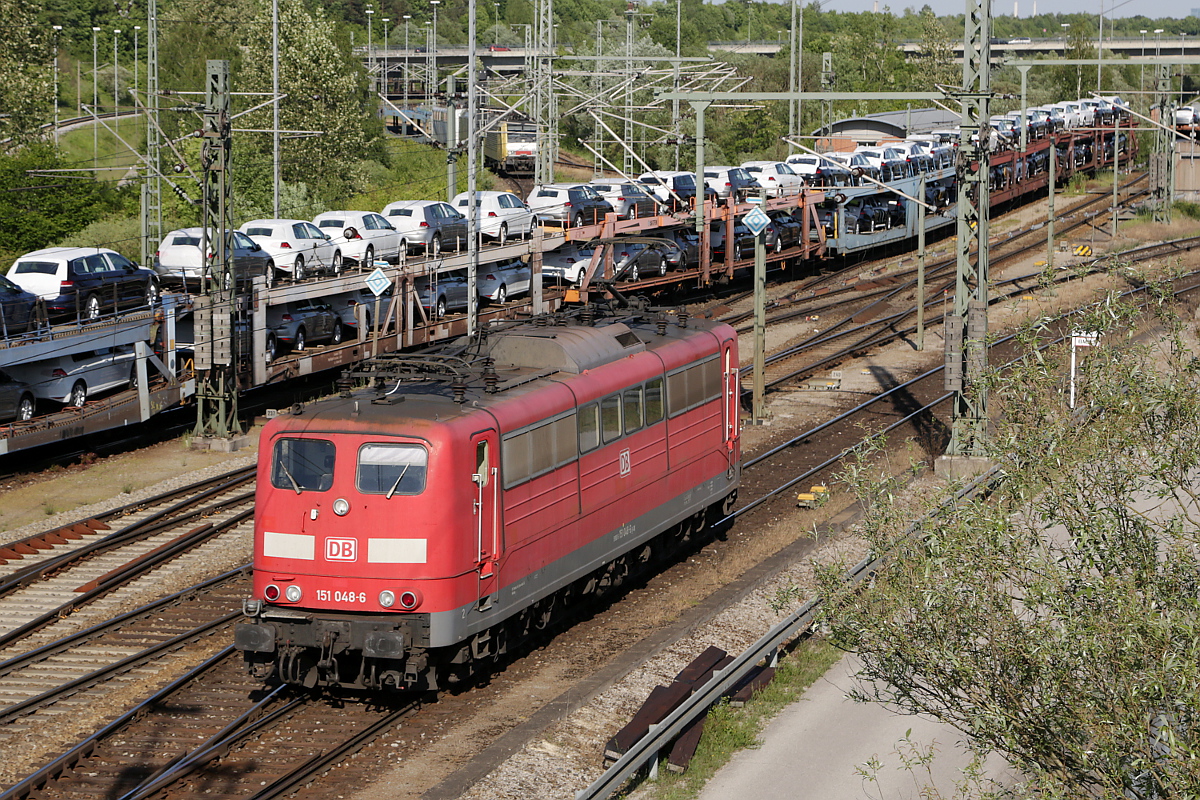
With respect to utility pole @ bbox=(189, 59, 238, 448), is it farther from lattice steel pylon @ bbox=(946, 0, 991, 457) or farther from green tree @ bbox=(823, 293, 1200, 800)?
green tree @ bbox=(823, 293, 1200, 800)

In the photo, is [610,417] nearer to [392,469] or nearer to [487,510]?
[487,510]

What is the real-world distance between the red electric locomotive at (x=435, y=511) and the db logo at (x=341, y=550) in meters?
0.01

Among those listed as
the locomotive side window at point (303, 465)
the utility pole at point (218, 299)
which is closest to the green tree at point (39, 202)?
the utility pole at point (218, 299)

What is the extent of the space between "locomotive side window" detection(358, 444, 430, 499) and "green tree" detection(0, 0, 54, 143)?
174 ft

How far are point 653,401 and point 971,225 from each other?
8206 mm

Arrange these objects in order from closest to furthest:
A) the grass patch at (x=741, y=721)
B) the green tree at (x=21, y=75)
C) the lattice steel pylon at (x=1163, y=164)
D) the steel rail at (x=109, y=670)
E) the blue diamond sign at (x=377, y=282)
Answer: the grass patch at (x=741, y=721) → the steel rail at (x=109, y=670) → the blue diamond sign at (x=377, y=282) → the lattice steel pylon at (x=1163, y=164) → the green tree at (x=21, y=75)

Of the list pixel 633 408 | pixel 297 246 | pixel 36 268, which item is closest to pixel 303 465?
pixel 633 408

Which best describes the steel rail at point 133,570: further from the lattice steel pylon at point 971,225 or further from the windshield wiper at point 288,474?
the lattice steel pylon at point 971,225

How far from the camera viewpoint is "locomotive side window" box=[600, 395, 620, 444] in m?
15.5

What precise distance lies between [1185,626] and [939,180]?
49001 millimetres

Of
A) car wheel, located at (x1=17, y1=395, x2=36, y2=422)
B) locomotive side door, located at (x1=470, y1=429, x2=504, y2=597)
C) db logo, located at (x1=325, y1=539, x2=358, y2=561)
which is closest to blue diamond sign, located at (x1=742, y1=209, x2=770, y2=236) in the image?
locomotive side door, located at (x1=470, y1=429, x2=504, y2=597)

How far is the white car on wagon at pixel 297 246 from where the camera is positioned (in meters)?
31.1

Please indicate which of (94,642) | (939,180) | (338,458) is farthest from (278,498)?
(939,180)

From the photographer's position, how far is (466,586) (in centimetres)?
1280
